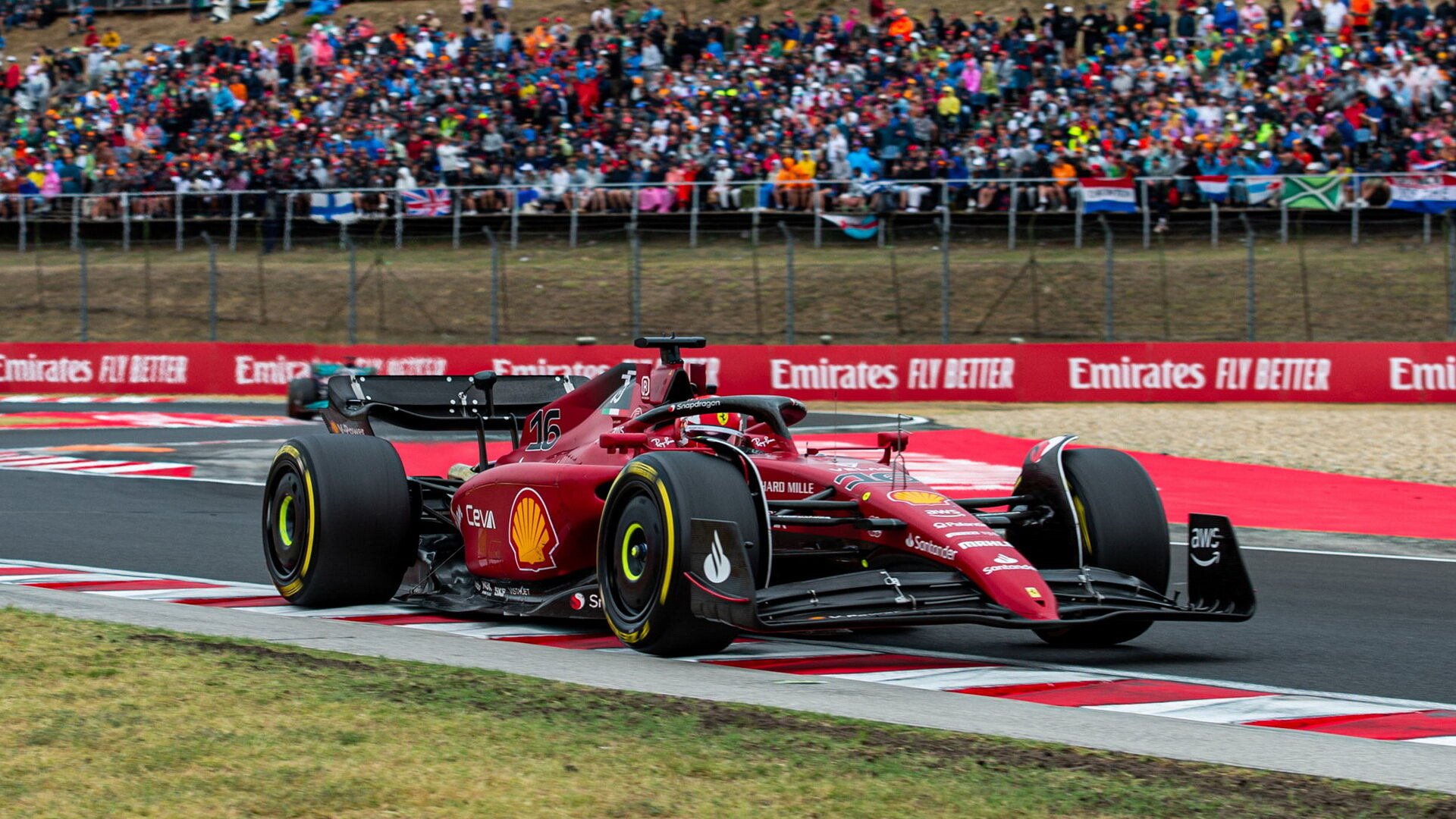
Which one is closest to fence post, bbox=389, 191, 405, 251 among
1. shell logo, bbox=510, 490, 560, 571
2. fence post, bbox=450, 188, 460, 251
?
fence post, bbox=450, 188, 460, 251

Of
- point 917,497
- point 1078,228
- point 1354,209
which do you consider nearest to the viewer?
point 917,497

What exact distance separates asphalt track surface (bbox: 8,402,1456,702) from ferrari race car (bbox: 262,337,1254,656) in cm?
27

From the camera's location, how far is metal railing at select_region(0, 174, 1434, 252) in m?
25.2

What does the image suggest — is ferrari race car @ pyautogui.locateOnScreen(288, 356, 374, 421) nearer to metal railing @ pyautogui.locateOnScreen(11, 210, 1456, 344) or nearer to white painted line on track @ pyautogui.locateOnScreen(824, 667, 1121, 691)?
metal railing @ pyautogui.locateOnScreen(11, 210, 1456, 344)

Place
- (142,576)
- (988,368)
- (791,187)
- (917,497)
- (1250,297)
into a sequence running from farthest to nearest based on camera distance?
(791,187)
(988,368)
(1250,297)
(142,576)
(917,497)

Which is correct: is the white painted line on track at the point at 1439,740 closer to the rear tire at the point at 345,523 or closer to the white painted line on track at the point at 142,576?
the rear tire at the point at 345,523

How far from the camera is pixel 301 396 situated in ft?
63.4

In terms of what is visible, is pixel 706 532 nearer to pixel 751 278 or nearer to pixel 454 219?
A: pixel 751 278

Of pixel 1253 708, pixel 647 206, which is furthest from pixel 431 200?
pixel 1253 708

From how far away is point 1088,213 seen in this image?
2534 centimetres

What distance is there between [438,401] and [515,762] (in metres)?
4.90

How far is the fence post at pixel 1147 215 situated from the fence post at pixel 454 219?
1124 cm

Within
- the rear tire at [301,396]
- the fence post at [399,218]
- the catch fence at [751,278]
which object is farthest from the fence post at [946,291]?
the fence post at [399,218]

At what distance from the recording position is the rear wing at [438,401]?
896 centimetres
